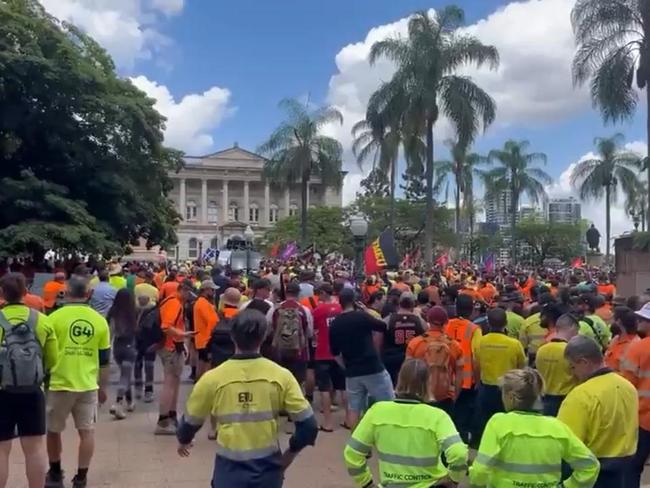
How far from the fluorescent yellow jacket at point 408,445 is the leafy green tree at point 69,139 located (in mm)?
20632

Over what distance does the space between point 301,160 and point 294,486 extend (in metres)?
36.8

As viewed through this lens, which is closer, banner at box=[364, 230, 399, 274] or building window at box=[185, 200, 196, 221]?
banner at box=[364, 230, 399, 274]

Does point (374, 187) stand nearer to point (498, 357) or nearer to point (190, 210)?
point (190, 210)

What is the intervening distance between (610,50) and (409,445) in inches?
998

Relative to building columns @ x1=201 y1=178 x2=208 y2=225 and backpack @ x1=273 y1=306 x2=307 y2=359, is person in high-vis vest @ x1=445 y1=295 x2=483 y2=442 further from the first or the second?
building columns @ x1=201 y1=178 x2=208 y2=225

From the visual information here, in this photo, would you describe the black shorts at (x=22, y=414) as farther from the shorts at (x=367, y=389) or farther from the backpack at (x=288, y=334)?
the shorts at (x=367, y=389)

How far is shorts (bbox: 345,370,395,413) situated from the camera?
7812 millimetres

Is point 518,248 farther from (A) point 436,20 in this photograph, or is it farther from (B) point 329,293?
(B) point 329,293

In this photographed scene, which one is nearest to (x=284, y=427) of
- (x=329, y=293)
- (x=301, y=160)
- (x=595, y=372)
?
(x=329, y=293)

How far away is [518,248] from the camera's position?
7369 cm

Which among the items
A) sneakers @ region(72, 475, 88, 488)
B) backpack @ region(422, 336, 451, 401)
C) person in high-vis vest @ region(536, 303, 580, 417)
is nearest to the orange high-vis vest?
backpack @ region(422, 336, 451, 401)

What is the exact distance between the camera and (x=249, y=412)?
4.00 meters

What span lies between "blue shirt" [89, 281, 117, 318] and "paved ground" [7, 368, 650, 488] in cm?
221

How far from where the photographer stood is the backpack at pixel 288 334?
837 centimetres
